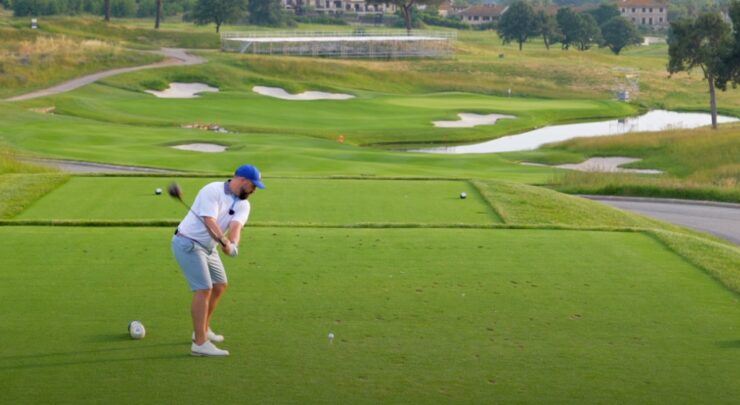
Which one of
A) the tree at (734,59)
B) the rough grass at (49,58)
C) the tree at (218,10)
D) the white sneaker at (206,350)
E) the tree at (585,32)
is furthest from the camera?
the tree at (585,32)

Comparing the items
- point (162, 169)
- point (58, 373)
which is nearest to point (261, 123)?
point (162, 169)

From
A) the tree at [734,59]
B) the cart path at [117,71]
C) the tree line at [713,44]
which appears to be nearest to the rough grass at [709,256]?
the tree at [734,59]

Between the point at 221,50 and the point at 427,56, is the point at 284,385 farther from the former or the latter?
the point at 427,56

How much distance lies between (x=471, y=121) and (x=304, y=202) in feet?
153

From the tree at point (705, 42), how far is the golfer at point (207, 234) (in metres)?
58.4

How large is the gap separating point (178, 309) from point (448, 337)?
316 cm

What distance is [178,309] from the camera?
13.5 metres

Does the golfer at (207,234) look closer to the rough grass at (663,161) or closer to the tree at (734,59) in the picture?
the rough grass at (663,161)

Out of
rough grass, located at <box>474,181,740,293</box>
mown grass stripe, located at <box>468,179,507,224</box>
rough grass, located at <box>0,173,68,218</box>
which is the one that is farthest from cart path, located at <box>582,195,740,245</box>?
rough grass, located at <box>0,173,68,218</box>

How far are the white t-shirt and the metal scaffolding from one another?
87.8m

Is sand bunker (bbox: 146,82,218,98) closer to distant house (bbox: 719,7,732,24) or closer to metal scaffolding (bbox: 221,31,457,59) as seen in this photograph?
metal scaffolding (bbox: 221,31,457,59)

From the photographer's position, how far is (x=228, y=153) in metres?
44.3

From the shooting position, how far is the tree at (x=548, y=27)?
136 m

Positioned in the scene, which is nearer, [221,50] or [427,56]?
[221,50]
